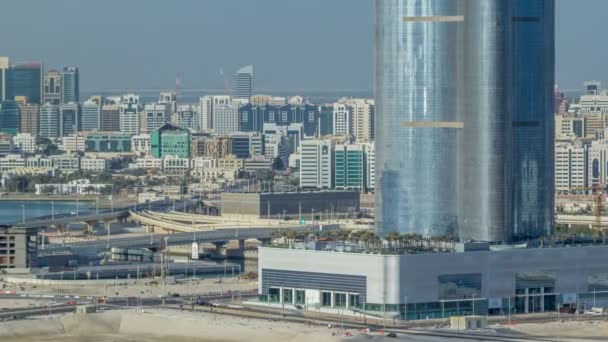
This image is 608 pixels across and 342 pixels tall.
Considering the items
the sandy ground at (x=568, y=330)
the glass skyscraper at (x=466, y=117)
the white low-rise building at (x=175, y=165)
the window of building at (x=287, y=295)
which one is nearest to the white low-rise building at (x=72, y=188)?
the white low-rise building at (x=175, y=165)

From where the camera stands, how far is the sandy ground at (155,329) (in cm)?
6075

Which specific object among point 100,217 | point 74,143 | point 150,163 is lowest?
point 100,217

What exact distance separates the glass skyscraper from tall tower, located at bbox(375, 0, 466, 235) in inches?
1.1

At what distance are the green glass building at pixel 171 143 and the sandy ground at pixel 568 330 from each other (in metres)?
106

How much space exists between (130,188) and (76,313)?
272 ft

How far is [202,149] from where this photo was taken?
555 feet

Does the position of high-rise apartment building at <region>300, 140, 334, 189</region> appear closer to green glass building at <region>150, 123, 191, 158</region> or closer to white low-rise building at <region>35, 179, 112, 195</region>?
white low-rise building at <region>35, 179, 112, 195</region>

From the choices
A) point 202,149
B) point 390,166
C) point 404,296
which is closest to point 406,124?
point 390,166

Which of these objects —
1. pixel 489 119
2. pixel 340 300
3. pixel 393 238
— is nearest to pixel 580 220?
pixel 489 119

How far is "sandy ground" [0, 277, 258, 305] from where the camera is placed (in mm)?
73688

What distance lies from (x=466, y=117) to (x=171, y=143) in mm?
101433

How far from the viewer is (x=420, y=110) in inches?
2835

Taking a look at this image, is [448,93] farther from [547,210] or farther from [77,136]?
[77,136]

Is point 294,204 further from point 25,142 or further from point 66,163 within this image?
point 25,142
